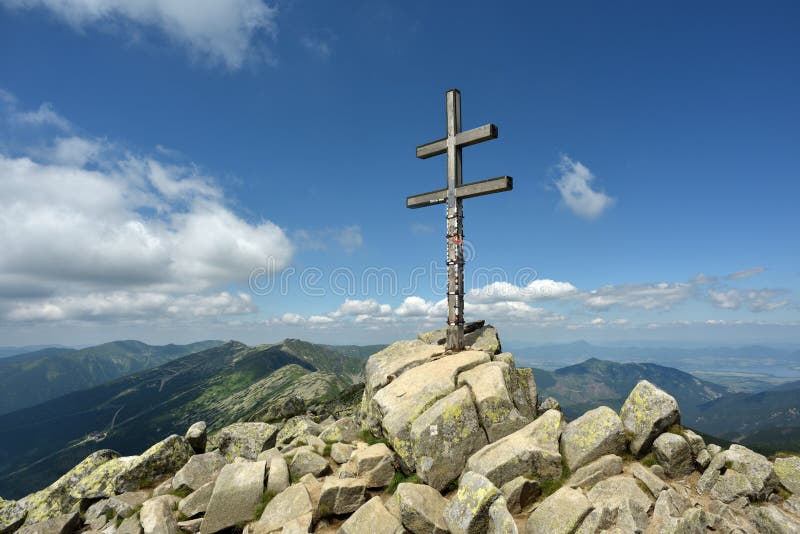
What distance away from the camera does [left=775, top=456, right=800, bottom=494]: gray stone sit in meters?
11.6

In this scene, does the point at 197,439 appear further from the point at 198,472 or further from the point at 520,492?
the point at 520,492

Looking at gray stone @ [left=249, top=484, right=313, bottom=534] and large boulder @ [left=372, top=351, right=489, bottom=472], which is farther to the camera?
large boulder @ [left=372, top=351, right=489, bottom=472]

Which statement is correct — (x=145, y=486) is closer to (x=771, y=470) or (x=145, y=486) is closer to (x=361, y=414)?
(x=361, y=414)

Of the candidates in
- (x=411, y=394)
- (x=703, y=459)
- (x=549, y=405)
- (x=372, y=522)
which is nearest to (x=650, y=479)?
(x=703, y=459)

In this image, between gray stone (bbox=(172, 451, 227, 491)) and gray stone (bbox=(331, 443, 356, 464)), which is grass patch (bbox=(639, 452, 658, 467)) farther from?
gray stone (bbox=(172, 451, 227, 491))

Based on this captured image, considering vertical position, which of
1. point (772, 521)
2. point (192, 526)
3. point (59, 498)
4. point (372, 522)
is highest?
point (772, 521)

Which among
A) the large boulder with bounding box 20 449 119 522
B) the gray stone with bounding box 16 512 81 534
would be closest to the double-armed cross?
the gray stone with bounding box 16 512 81 534

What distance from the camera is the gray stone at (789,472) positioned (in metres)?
11.6

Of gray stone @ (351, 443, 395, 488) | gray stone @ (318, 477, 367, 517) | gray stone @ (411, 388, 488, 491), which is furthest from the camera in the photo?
gray stone @ (351, 443, 395, 488)

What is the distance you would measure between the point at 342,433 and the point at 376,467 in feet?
16.9

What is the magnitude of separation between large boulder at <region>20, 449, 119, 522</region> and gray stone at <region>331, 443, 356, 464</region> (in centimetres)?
1266

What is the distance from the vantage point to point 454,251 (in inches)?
820

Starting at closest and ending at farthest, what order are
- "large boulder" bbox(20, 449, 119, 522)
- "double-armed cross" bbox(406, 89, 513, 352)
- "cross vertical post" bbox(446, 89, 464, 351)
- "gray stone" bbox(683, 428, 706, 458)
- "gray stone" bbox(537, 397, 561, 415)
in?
"gray stone" bbox(683, 428, 706, 458)
"large boulder" bbox(20, 449, 119, 522)
"gray stone" bbox(537, 397, 561, 415)
"double-armed cross" bbox(406, 89, 513, 352)
"cross vertical post" bbox(446, 89, 464, 351)

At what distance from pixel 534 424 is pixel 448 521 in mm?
4991
